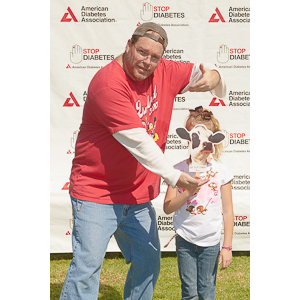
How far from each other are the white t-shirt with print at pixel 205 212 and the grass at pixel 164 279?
132 centimetres


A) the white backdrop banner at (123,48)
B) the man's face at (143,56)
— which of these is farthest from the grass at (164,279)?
the man's face at (143,56)

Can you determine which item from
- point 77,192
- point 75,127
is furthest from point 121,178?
point 75,127

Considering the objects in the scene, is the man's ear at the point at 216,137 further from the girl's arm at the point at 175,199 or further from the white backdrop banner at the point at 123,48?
the white backdrop banner at the point at 123,48

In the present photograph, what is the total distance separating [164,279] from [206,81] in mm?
2371

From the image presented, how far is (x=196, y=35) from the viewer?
5.23 m

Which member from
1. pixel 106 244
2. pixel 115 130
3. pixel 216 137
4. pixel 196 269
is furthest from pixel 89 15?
pixel 196 269

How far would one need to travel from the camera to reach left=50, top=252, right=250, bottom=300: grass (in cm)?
430

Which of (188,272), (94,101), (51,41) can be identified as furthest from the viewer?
(51,41)

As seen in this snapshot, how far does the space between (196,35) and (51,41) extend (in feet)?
5.31

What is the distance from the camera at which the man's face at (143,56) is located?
8.97ft

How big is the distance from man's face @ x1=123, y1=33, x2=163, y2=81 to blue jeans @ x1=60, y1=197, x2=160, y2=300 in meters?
0.85

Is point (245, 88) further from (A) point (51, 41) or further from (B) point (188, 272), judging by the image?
(B) point (188, 272)

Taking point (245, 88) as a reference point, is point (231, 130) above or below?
below

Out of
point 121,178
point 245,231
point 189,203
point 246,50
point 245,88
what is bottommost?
point 245,231
